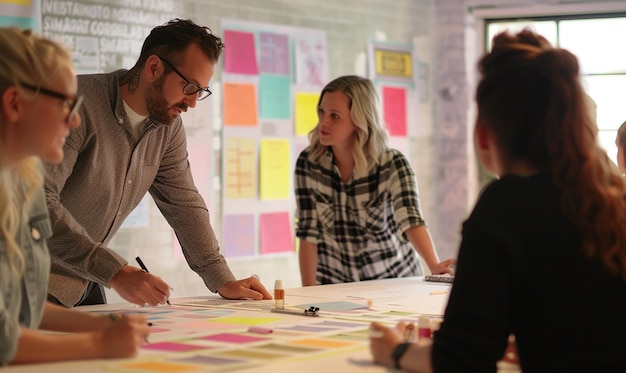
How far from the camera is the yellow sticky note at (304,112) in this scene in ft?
17.4

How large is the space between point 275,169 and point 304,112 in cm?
41

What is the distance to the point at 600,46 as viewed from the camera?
5.87 metres

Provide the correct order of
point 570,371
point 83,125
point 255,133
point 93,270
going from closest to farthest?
point 570,371
point 93,270
point 83,125
point 255,133

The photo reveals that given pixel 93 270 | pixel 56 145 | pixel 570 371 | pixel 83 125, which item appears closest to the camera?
pixel 570 371

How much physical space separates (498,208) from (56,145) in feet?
2.79

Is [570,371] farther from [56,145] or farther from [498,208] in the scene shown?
[56,145]

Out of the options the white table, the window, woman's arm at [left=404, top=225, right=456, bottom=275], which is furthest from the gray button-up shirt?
the window

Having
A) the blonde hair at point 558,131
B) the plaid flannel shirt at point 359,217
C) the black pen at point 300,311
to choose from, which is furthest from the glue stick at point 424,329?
the plaid flannel shirt at point 359,217

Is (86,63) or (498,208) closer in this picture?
(498,208)

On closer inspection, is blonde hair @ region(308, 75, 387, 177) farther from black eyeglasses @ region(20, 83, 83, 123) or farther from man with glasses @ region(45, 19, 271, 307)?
black eyeglasses @ region(20, 83, 83, 123)

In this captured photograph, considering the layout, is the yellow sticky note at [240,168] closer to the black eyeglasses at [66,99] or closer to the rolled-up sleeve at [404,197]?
the rolled-up sleeve at [404,197]

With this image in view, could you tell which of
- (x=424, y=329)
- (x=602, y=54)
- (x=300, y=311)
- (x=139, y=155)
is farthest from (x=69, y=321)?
→ (x=602, y=54)

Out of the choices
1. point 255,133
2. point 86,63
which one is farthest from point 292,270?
point 86,63

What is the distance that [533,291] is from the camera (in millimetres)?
A: 1565
